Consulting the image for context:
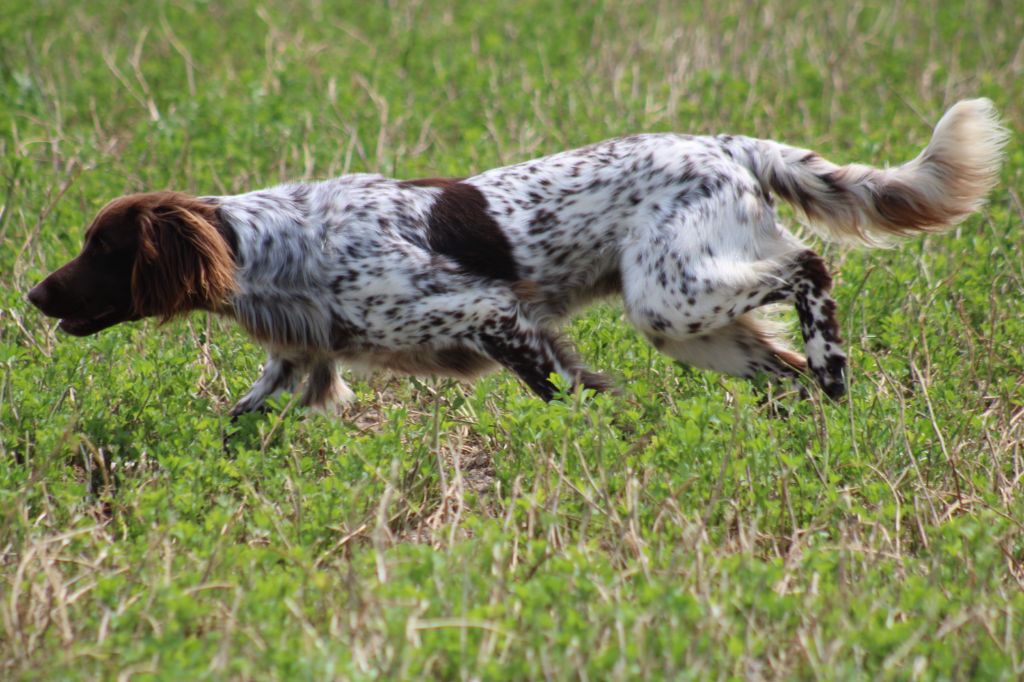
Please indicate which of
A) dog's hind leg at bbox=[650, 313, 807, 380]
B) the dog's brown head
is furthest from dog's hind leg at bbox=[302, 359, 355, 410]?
dog's hind leg at bbox=[650, 313, 807, 380]

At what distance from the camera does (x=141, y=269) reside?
13.4 ft

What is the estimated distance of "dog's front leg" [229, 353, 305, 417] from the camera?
4.47 metres

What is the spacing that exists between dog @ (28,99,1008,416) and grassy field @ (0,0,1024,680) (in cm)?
22

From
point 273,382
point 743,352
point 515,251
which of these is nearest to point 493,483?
point 515,251

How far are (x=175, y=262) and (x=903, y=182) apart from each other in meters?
2.41

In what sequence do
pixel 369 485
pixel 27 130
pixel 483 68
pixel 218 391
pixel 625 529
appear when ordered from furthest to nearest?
pixel 483 68, pixel 27 130, pixel 218 391, pixel 369 485, pixel 625 529

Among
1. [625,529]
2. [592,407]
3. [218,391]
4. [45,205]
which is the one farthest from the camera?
[45,205]

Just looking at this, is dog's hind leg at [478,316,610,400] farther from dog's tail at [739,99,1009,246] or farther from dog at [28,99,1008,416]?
dog's tail at [739,99,1009,246]

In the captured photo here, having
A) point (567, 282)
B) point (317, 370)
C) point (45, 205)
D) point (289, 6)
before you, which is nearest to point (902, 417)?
point (567, 282)

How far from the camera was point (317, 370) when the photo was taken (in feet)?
14.8

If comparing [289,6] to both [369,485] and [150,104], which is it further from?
[369,485]

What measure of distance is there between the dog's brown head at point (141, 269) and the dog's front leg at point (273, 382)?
0.36 metres

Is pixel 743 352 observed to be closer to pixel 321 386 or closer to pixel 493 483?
pixel 493 483

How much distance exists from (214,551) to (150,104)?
4697mm
